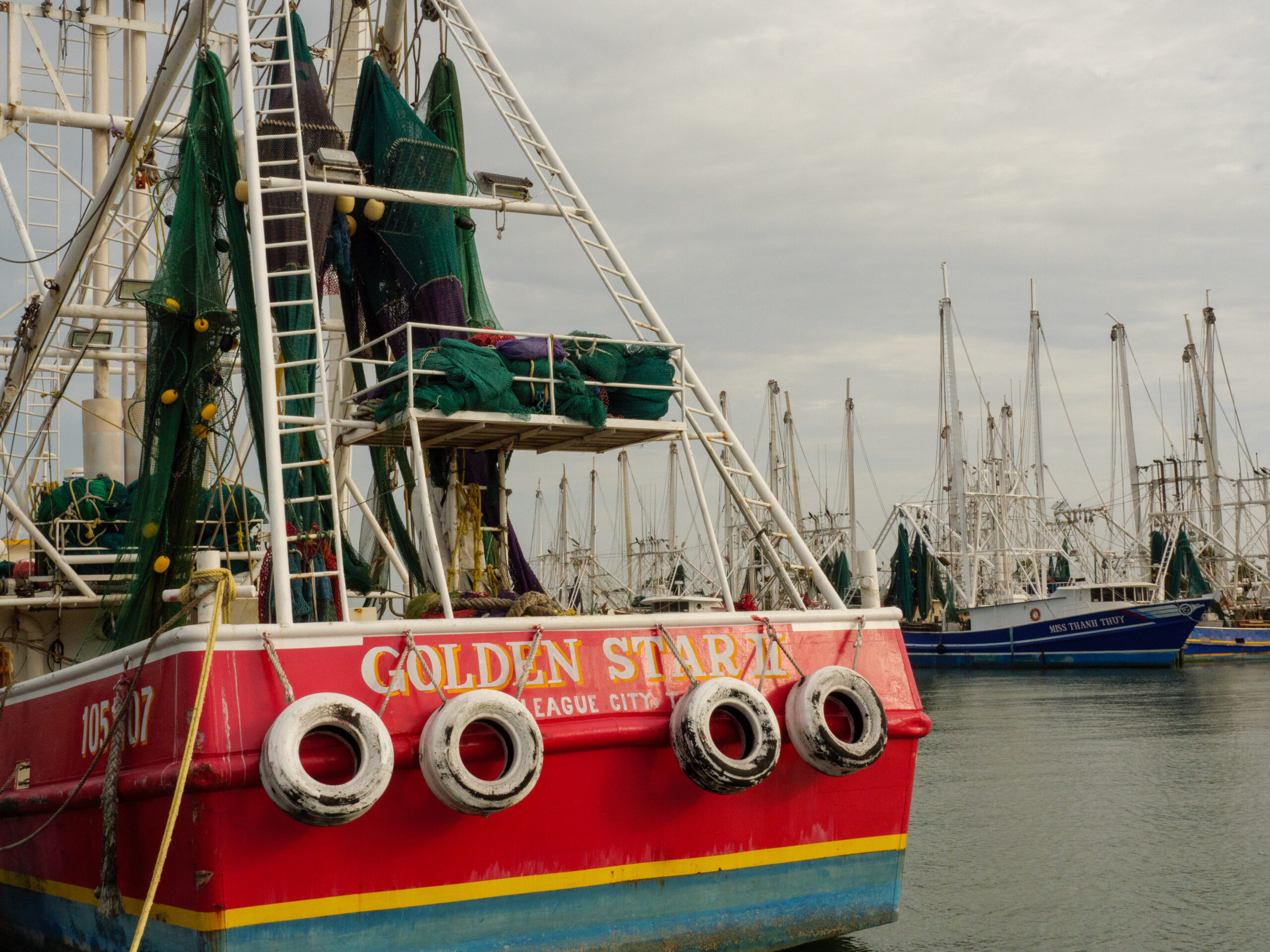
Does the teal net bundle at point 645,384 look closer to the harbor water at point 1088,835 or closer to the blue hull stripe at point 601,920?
the blue hull stripe at point 601,920

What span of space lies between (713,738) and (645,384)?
2.88 meters

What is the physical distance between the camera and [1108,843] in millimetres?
14758

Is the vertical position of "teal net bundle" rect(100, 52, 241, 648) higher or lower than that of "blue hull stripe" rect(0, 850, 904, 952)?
higher

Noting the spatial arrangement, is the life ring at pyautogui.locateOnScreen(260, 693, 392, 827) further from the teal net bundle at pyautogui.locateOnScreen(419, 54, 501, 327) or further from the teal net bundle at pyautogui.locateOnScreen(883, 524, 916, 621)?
the teal net bundle at pyautogui.locateOnScreen(883, 524, 916, 621)

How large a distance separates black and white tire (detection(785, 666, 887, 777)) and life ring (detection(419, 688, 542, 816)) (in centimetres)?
186

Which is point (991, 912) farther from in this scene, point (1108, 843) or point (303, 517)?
point (303, 517)

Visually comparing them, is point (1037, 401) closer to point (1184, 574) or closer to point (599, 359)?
point (1184, 574)

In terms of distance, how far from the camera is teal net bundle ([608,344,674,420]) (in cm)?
958

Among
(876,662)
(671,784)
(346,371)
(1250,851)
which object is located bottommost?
(1250,851)

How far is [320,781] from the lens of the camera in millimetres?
6922

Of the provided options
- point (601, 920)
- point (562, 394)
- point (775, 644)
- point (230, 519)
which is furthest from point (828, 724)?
point (230, 519)

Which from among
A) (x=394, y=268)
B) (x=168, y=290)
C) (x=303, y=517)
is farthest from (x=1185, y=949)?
(x=168, y=290)

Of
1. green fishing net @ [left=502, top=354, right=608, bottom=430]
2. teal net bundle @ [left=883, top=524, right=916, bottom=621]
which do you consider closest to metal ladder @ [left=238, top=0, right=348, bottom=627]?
green fishing net @ [left=502, top=354, right=608, bottom=430]

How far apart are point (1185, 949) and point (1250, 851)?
4687mm
